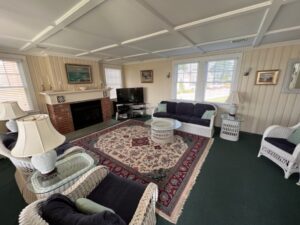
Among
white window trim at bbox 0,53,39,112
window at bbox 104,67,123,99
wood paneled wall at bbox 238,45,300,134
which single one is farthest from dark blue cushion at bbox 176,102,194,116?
white window trim at bbox 0,53,39,112

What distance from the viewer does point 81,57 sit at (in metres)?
4.18

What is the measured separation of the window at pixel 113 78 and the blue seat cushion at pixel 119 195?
4775 millimetres

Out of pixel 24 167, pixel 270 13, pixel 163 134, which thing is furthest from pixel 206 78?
pixel 24 167

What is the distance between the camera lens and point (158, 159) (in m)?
2.53

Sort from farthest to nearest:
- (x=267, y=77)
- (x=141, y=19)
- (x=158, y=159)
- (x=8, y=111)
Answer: (x=267, y=77), (x=158, y=159), (x=8, y=111), (x=141, y=19)

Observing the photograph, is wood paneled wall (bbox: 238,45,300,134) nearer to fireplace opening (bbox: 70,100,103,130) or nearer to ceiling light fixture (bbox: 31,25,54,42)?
ceiling light fixture (bbox: 31,25,54,42)

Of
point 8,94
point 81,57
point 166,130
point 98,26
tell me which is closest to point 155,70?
point 81,57

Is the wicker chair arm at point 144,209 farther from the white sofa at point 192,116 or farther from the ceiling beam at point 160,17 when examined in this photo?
the white sofa at point 192,116

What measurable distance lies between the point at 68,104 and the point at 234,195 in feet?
15.0

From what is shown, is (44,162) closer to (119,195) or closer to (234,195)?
(119,195)

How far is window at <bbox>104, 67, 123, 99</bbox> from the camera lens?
18.0 feet

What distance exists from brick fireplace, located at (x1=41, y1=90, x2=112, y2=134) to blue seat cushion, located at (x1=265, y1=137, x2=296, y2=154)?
493 centimetres

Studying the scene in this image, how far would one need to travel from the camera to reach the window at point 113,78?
548 centimetres

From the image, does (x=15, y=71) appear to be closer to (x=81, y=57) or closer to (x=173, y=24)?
(x=81, y=57)
